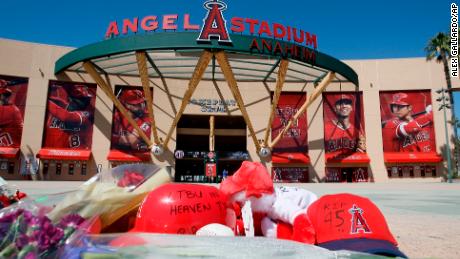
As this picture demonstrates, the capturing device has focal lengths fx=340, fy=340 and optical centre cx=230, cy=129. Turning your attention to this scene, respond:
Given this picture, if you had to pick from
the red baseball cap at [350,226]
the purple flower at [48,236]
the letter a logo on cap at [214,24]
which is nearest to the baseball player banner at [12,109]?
the letter a logo on cap at [214,24]

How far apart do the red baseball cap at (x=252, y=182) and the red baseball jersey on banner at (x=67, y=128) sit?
30.8 m

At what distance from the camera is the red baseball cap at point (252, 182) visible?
2531 millimetres

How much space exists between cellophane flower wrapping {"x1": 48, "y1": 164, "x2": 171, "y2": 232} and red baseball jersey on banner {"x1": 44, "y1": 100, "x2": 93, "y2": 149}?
99.3 feet

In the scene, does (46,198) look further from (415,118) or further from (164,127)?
(415,118)

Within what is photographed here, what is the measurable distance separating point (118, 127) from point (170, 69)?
24.0 feet

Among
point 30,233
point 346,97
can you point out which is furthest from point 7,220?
point 346,97

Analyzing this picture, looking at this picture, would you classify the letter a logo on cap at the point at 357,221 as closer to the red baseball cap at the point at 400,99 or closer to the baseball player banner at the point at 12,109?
the baseball player banner at the point at 12,109

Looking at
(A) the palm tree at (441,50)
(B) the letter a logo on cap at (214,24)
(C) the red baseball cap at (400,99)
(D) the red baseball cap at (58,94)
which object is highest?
(A) the palm tree at (441,50)

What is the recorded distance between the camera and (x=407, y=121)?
33750 millimetres

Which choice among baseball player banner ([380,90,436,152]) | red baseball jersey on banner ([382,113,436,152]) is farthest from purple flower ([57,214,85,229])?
red baseball jersey on banner ([382,113,436,152])

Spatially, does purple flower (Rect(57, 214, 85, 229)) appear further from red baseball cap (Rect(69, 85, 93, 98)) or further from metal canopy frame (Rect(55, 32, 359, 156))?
red baseball cap (Rect(69, 85, 93, 98))

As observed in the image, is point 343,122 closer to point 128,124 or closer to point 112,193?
point 128,124

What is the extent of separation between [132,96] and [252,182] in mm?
31956

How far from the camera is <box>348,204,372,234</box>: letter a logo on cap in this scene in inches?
82.3
